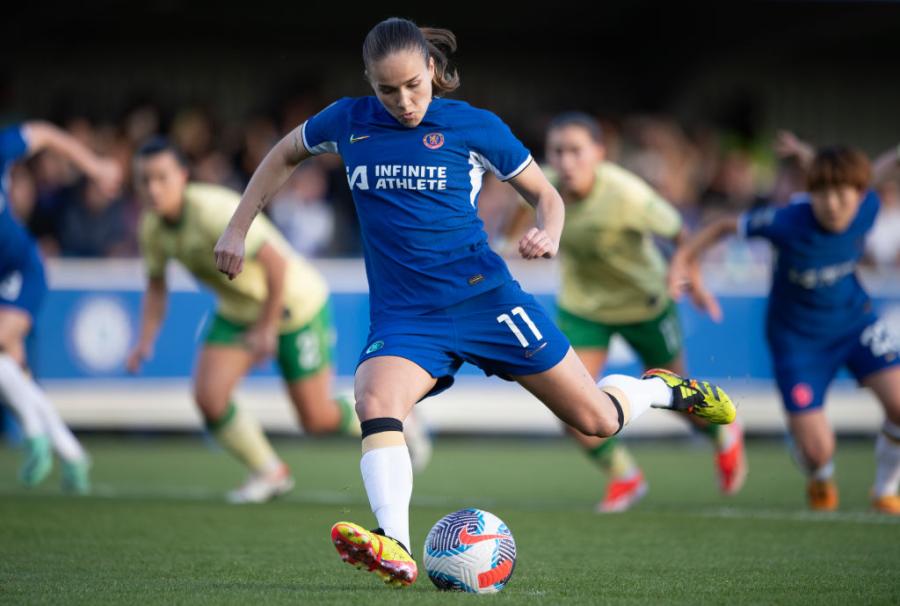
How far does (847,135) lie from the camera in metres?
21.7

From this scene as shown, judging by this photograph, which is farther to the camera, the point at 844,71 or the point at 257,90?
the point at 844,71

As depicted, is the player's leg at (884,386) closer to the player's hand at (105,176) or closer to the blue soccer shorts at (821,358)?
the blue soccer shorts at (821,358)

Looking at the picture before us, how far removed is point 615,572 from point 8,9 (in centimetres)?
1427

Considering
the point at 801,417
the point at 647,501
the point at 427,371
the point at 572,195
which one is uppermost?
the point at 572,195

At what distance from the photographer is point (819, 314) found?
8836mm

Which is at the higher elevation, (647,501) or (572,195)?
(572,195)

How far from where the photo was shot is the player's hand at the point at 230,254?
5.95m

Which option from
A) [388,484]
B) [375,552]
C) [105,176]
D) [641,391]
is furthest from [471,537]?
[105,176]

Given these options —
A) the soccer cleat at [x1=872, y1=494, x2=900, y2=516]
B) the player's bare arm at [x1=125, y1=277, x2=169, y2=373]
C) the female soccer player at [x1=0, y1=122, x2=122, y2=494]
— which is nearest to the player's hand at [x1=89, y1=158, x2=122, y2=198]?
the female soccer player at [x1=0, y1=122, x2=122, y2=494]

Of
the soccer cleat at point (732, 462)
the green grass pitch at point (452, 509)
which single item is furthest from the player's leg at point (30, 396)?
the soccer cleat at point (732, 462)

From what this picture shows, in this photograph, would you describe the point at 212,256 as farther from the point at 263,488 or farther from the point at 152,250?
the point at 263,488

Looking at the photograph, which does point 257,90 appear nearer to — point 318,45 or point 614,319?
point 318,45

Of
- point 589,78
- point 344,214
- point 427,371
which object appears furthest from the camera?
point 589,78

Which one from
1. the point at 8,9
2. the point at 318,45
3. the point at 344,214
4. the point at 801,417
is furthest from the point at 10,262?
the point at 318,45
